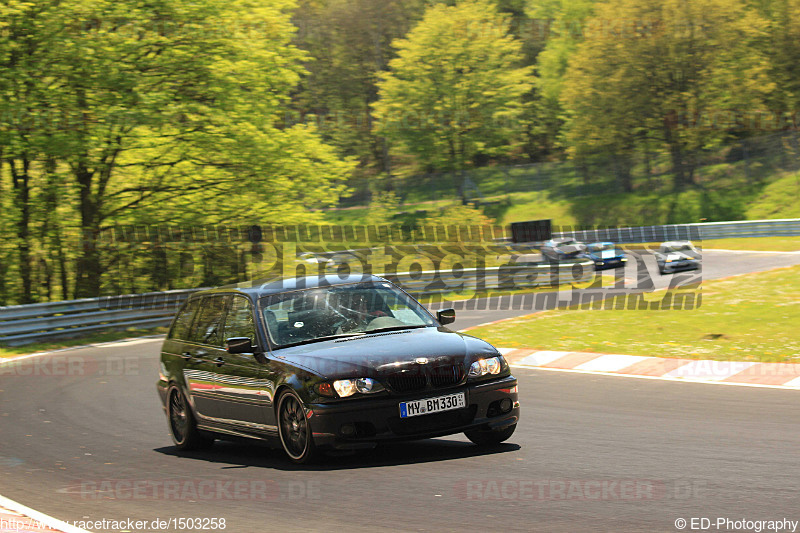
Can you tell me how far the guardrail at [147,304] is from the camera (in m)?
22.3

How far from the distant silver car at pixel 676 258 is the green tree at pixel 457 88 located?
34841mm

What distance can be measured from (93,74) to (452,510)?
21985 millimetres

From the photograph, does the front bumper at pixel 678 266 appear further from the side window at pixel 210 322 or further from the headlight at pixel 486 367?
the headlight at pixel 486 367

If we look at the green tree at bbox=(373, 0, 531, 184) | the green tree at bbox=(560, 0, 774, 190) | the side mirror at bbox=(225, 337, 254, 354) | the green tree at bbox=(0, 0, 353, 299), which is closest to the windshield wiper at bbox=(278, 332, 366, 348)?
the side mirror at bbox=(225, 337, 254, 354)

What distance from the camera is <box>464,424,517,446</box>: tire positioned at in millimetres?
8062

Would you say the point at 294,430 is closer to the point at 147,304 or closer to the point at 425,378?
the point at 425,378

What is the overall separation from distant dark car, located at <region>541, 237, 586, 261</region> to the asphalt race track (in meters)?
23.9

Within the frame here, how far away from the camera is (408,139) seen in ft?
223

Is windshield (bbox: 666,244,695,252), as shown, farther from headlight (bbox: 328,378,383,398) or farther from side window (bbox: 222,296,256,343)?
headlight (bbox: 328,378,383,398)

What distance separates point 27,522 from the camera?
6152mm

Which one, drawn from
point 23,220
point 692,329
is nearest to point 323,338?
point 692,329

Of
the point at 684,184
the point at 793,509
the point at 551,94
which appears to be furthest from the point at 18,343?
the point at 551,94

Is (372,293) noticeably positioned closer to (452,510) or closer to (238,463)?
(238,463)

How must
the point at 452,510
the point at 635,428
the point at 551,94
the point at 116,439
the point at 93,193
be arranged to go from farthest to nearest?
1. the point at 551,94
2. the point at 93,193
3. the point at 116,439
4. the point at 635,428
5. the point at 452,510
